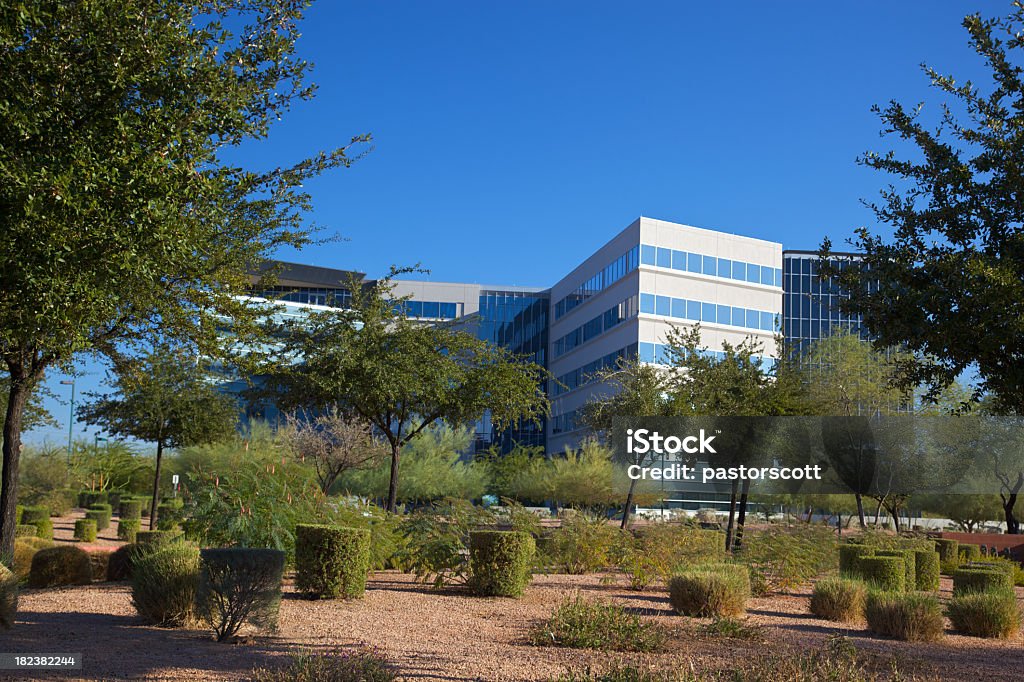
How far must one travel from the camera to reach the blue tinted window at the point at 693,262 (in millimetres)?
62972

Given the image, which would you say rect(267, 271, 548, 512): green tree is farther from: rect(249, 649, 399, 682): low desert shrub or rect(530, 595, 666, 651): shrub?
rect(249, 649, 399, 682): low desert shrub

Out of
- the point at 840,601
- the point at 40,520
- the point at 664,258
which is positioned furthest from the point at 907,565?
the point at 664,258

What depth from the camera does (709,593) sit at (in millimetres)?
12359

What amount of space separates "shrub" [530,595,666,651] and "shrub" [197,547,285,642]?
2703 mm

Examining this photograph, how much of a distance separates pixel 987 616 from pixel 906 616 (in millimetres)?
1555

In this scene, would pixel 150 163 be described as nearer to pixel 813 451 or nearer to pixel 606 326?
pixel 813 451

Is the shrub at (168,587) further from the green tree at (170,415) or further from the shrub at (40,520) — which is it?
the green tree at (170,415)

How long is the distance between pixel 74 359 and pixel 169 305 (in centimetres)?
290

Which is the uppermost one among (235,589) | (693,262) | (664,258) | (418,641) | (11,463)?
(693,262)

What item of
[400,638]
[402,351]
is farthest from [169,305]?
[402,351]

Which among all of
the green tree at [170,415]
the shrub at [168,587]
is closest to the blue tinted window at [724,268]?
the green tree at [170,415]

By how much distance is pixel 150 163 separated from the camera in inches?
320

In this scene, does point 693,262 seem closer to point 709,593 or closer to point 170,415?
point 170,415

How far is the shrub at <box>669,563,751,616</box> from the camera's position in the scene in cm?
1236
